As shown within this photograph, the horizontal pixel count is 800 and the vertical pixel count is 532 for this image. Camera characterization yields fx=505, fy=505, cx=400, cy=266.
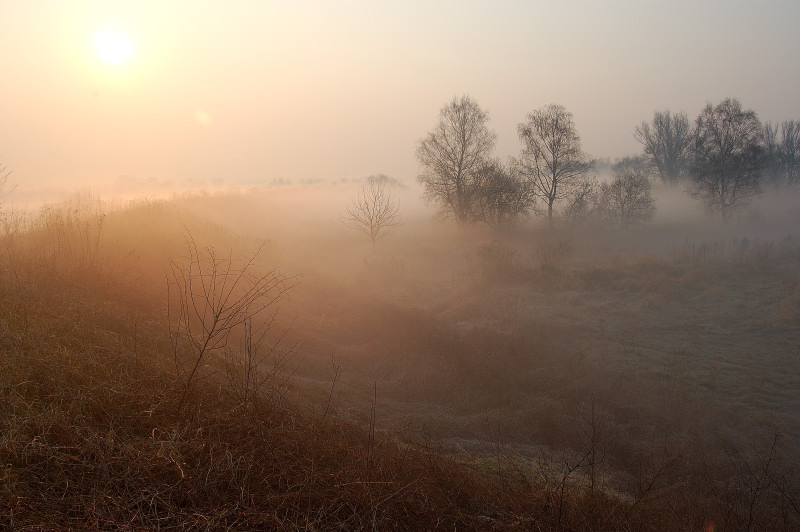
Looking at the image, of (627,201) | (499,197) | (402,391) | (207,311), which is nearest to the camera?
(402,391)

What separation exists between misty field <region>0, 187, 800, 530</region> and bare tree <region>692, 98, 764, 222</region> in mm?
11056

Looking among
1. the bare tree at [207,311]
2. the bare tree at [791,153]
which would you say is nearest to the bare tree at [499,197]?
the bare tree at [207,311]

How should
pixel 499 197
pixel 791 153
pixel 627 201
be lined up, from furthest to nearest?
pixel 791 153 < pixel 627 201 < pixel 499 197

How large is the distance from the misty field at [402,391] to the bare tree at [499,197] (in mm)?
7310

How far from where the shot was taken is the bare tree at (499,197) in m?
30.3

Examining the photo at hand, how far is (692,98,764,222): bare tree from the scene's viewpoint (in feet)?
103

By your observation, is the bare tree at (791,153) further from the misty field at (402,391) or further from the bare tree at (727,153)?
the misty field at (402,391)

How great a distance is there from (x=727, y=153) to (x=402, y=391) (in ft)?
103

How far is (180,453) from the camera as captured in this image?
354 centimetres

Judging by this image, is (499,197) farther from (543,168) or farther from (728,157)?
(728,157)

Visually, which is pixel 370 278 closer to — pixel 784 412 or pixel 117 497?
pixel 784 412

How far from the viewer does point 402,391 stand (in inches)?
399

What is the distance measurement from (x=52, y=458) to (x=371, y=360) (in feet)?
28.0

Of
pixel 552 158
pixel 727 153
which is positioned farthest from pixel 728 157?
pixel 552 158
